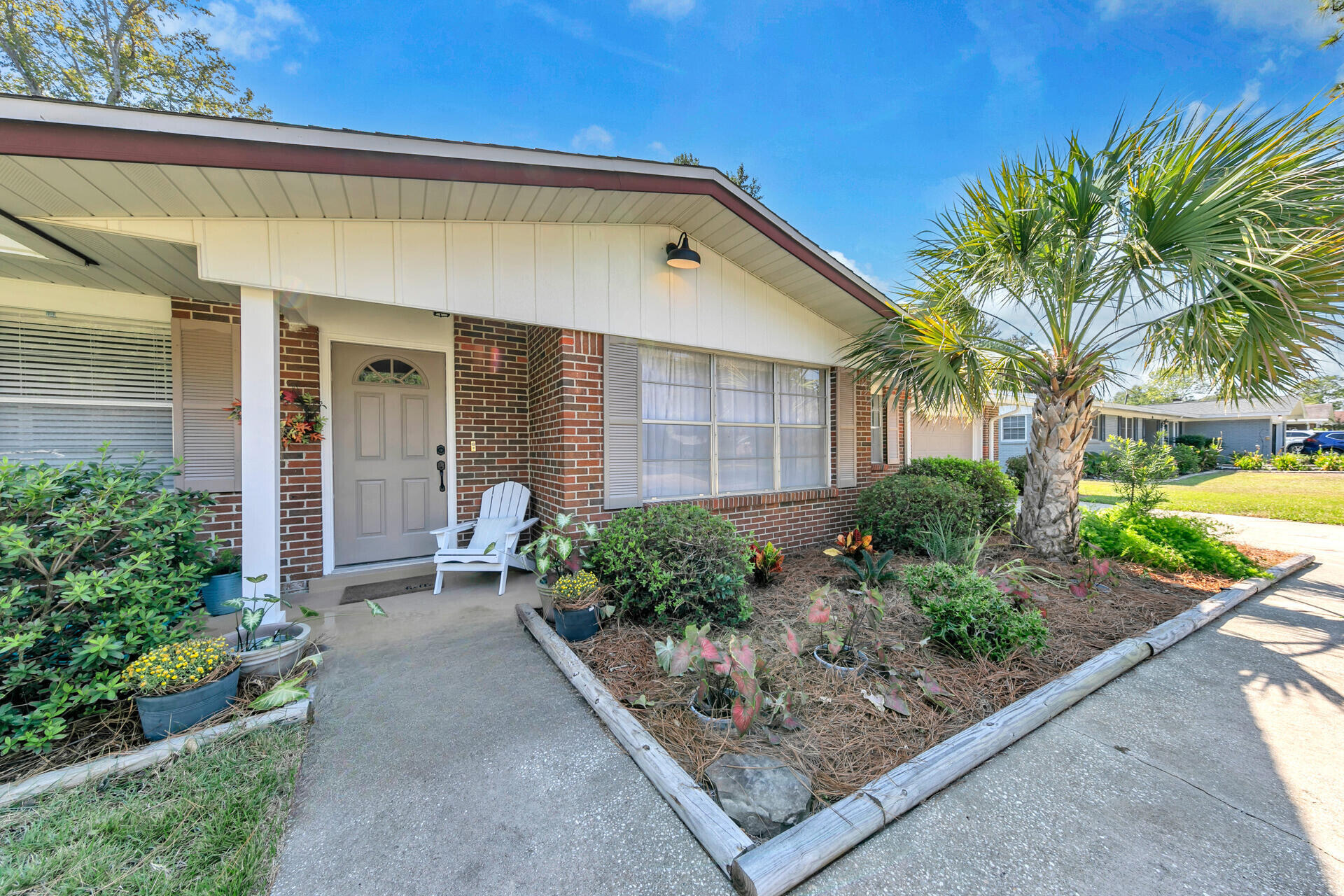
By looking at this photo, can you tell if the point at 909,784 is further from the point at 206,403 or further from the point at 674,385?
the point at 206,403

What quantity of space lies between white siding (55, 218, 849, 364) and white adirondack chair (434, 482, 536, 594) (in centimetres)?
180

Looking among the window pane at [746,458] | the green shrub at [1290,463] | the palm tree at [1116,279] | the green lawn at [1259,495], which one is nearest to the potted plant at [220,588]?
the window pane at [746,458]

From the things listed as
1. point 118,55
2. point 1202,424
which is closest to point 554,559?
point 118,55

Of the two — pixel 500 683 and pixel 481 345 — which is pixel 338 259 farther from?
pixel 500 683

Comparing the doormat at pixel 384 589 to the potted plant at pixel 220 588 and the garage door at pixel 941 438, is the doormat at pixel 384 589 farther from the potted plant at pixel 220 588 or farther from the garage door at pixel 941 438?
the garage door at pixel 941 438

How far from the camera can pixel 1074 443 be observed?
4.66 metres

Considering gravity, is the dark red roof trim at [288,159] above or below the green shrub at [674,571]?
above

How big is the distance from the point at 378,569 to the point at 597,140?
27.7 feet

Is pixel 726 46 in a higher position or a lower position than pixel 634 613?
higher

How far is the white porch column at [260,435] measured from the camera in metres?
2.98

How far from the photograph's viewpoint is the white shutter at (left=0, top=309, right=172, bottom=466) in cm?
356

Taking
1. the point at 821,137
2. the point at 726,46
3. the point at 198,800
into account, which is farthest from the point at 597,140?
the point at 198,800

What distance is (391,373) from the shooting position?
4652 mm

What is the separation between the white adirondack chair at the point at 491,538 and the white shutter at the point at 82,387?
2164 mm
